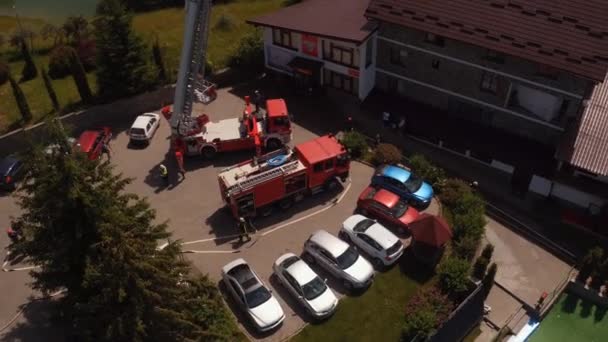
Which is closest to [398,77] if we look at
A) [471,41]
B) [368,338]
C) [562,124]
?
[471,41]

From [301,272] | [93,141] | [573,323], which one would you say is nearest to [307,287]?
Result: [301,272]

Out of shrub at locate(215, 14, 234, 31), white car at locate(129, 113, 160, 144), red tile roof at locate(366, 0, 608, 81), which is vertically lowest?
white car at locate(129, 113, 160, 144)

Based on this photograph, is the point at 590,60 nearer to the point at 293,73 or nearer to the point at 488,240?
the point at 488,240

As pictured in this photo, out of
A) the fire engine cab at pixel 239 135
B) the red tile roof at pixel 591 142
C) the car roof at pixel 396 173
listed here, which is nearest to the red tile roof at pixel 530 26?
the red tile roof at pixel 591 142

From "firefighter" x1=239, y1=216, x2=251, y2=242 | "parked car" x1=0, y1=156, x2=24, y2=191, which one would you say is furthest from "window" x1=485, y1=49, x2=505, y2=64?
"parked car" x1=0, y1=156, x2=24, y2=191

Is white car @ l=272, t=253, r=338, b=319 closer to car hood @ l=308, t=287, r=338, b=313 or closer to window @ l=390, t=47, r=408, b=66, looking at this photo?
car hood @ l=308, t=287, r=338, b=313

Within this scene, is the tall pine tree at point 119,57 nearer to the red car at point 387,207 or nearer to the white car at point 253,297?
the white car at point 253,297
